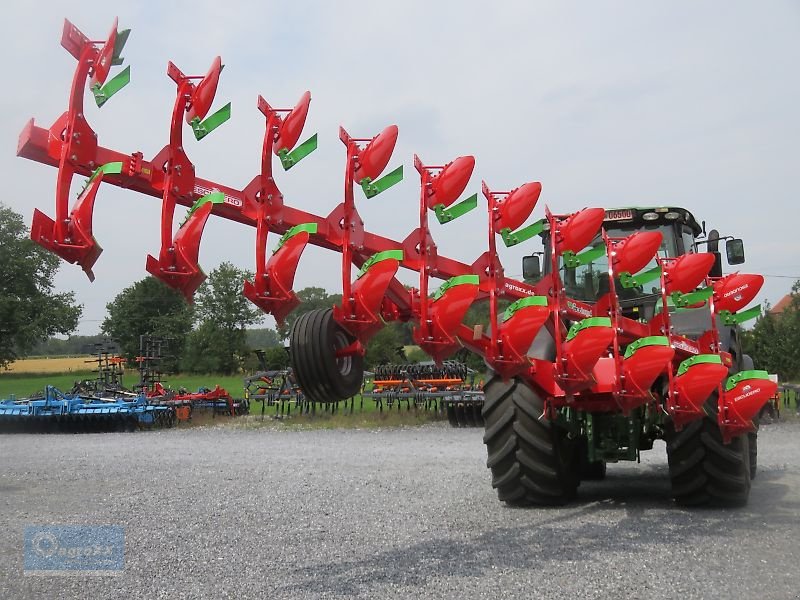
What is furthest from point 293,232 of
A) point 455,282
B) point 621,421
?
point 621,421

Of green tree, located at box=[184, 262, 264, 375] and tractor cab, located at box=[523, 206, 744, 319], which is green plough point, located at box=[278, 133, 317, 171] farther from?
green tree, located at box=[184, 262, 264, 375]

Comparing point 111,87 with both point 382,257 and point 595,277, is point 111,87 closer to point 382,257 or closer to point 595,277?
point 382,257

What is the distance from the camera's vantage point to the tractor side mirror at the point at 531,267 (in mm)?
8164

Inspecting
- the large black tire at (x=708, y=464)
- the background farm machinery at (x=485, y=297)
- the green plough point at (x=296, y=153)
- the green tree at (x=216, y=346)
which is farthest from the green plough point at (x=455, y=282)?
the green tree at (x=216, y=346)

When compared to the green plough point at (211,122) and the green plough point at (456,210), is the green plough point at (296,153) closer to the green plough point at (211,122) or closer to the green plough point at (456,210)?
the green plough point at (211,122)

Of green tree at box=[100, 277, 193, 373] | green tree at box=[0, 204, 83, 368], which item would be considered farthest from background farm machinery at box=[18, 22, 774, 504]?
green tree at box=[100, 277, 193, 373]

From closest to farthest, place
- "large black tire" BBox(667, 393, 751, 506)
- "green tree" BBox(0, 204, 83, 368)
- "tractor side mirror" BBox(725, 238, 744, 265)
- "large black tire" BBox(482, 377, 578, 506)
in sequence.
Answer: "large black tire" BBox(667, 393, 751, 506) < "large black tire" BBox(482, 377, 578, 506) < "tractor side mirror" BBox(725, 238, 744, 265) < "green tree" BBox(0, 204, 83, 368)

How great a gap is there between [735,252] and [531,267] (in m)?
2.05

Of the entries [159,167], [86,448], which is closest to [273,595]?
[159,167]

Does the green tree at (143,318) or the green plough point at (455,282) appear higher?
the green tree at (143,318)

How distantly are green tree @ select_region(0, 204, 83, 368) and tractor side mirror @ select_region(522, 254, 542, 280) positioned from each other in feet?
65.2

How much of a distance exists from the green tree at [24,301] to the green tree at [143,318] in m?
15.7

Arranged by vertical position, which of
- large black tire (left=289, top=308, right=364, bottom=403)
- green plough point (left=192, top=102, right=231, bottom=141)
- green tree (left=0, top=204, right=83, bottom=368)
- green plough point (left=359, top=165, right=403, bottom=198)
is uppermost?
green tree (left=0, top=204, right=83, bottom=368)

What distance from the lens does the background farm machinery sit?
4.04 meters
